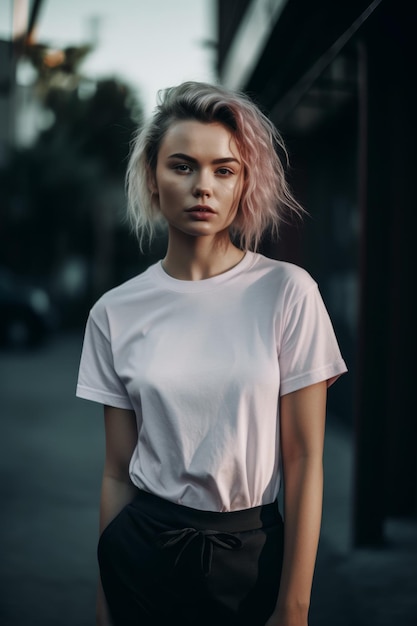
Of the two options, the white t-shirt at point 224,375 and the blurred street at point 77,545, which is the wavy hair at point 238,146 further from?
the blurred street at point 77,545

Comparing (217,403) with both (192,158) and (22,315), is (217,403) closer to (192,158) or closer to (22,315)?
(192,158)

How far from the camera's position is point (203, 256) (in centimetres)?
173

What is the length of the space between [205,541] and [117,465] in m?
0.30

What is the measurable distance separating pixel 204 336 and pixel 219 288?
115mm

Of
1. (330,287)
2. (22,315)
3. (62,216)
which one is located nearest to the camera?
(330,287)

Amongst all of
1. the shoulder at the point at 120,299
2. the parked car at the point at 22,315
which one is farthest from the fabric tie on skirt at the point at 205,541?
the parked car at the point at 22,315

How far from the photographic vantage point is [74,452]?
7035mm

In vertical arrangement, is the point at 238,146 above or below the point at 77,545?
above

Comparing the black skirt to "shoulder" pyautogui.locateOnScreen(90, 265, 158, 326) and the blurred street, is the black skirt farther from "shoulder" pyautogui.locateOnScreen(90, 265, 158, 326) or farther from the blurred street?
the blurred street

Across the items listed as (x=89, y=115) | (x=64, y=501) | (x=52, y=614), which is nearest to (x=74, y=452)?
(x=64, y=501)

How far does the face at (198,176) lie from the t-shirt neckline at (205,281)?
0.09 m

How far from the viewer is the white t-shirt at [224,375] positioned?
1581 mm

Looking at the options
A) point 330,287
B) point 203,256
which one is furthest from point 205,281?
point 330,287

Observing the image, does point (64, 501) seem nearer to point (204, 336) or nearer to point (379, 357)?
point (379, 357)
